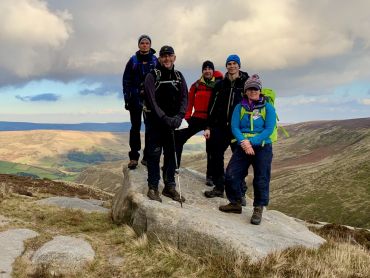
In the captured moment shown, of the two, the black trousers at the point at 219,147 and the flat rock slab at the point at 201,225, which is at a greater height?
the black trousers at the point at 219,147

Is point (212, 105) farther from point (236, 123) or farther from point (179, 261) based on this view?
point (179, 261)

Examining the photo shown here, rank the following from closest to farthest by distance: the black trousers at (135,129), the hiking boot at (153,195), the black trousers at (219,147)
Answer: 1. the hiking boot at (153,195)
2. the black trousers at (219,147)
3. the black trousers at (135,129)

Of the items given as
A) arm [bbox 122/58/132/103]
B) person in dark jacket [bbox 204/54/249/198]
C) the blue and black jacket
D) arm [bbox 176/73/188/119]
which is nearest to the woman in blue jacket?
person in dark jacket [bbox 204/54/249/198]

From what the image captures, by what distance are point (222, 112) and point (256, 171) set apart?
8.36 feet

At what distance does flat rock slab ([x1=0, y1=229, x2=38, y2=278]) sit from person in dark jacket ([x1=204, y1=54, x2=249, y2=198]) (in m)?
5.94

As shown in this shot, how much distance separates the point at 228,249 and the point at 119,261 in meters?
2.83

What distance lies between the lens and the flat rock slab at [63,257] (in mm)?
9164

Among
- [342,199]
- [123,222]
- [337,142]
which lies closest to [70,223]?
[123,222]

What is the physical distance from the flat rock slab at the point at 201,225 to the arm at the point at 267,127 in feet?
7.88

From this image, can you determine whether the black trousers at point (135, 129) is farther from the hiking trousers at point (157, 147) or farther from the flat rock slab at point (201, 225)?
the hiking trousers at point (157, 147)

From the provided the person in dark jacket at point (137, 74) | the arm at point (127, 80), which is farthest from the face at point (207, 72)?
the arm at point (127, 80)

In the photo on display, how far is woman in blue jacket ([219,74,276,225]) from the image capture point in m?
10.9

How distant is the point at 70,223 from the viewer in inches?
530

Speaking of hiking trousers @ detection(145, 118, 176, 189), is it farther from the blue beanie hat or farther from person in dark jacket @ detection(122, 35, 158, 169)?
the blue beanie hat
